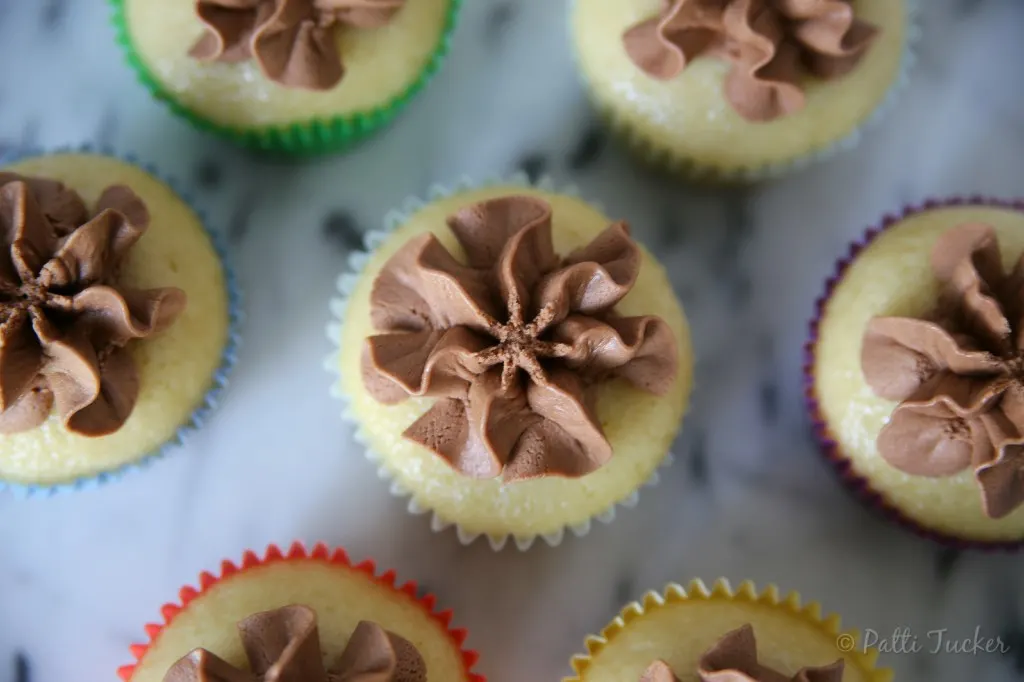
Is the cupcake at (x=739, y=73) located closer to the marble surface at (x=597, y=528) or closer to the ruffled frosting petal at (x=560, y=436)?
the marble surface at (x=597, y=528)

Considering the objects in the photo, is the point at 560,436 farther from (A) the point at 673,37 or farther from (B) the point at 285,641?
(A) the point at 673,37

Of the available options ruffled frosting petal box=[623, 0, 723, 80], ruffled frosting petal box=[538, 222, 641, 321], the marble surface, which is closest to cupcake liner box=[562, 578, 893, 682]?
the marble surface

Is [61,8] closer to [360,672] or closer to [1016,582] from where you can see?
[360,672]

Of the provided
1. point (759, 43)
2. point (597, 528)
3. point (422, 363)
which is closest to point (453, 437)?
point (422, 363)

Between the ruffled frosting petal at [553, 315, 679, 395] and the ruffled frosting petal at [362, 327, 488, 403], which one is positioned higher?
the ruffled frosting petal at [553, 315, 679, 395]

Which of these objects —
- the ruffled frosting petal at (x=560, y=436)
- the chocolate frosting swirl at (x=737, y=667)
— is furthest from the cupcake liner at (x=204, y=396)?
the chocolate frosting swirl at (x=737, y=667)

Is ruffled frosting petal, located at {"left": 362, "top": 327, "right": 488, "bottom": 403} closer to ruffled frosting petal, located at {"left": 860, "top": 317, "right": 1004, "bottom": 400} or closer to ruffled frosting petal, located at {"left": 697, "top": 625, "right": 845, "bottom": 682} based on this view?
ruffled frosting petal, located at {"left": 697, "top": 625, "right": 845, "bottom": 682}
